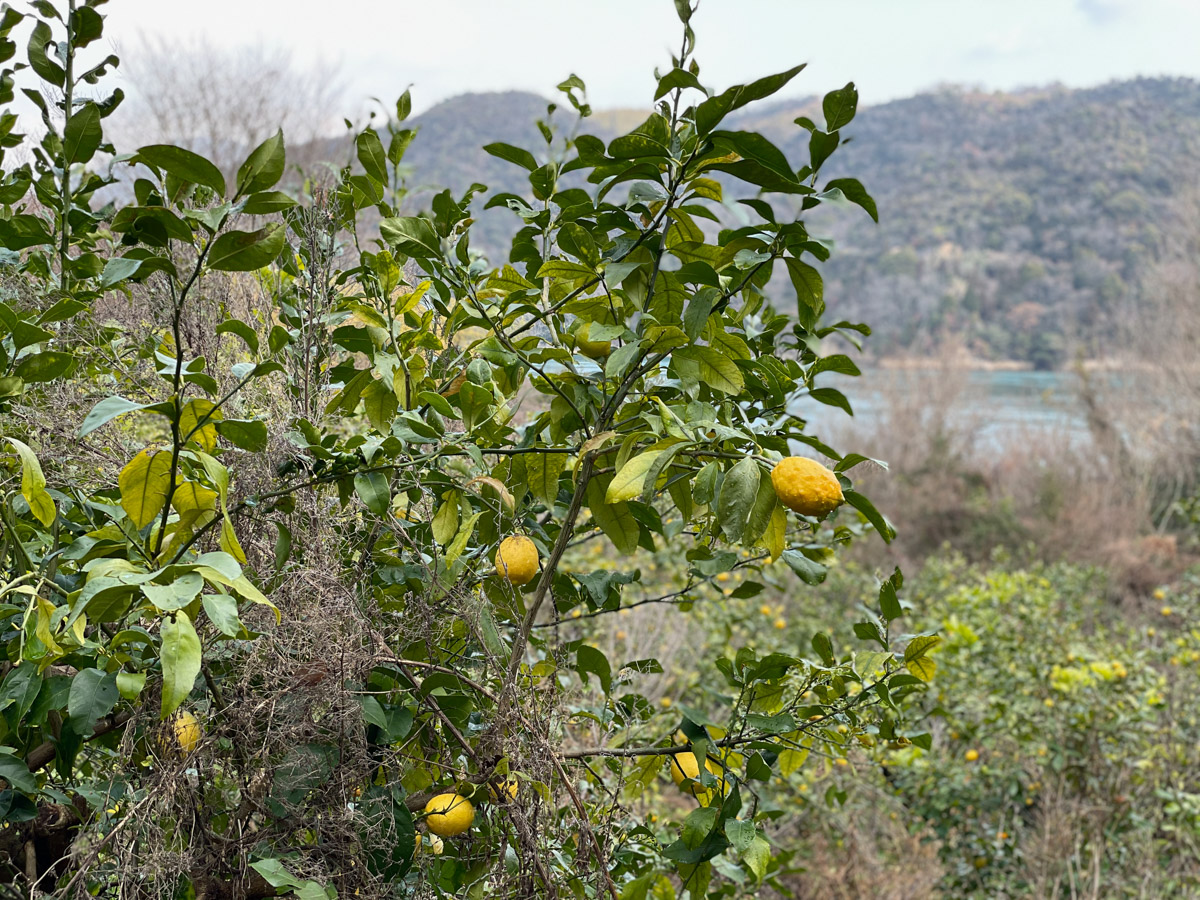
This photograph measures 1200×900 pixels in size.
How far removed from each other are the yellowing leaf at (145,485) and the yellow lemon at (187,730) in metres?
0.21

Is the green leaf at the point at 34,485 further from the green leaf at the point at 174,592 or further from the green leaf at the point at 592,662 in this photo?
the green leaf at the point at 592,662

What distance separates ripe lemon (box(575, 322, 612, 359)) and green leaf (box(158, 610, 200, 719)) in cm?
44

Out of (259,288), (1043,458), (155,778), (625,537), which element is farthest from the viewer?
(1043,458)

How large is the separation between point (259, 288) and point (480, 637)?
2.25ft

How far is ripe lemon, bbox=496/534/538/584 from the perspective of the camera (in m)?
0.76

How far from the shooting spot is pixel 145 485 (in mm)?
605

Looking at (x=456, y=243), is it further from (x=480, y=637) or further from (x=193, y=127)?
(x=193, y=127)

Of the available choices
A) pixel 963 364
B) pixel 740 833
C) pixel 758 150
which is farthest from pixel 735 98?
pixel 963 364

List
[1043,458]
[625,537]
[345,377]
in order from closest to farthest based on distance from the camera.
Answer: [625,537] → [345,377] → [1043,458]

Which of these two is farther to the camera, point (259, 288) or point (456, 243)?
point (259, 288)

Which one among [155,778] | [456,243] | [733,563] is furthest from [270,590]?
[733,563]

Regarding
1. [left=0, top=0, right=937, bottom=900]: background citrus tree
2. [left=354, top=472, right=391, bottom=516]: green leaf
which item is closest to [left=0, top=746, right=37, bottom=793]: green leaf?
[left=0, top=0, right=937, bottom=900]: background citrus tree

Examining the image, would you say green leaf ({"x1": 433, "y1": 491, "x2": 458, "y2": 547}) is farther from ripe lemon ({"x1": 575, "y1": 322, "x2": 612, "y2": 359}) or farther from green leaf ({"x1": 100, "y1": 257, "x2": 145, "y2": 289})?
green leaf ({"x1": 100, "y1": 257, "x2": 145, "y2": 289})

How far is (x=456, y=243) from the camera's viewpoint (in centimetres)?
86
